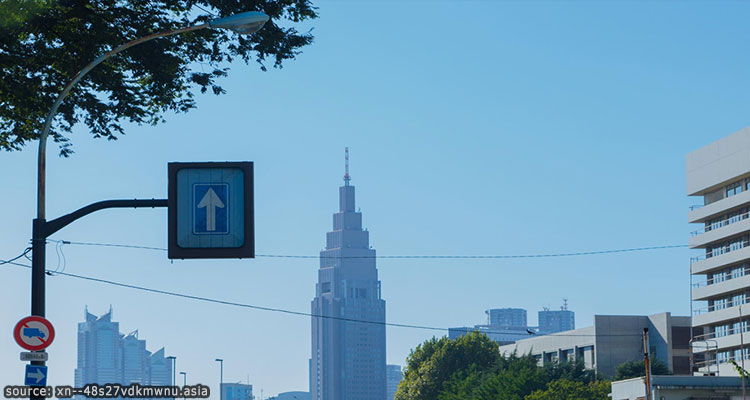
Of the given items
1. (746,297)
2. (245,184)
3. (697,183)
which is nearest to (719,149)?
(697,183)

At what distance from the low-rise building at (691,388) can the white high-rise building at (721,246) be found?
21.5 m

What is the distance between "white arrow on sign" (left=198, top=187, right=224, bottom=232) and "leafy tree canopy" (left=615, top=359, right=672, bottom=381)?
346ft

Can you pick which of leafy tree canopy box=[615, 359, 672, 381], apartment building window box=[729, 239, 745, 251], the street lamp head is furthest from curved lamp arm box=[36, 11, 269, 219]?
leafy tree canopy box=[615, 359, 672, 381]

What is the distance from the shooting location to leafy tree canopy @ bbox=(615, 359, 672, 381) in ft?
384

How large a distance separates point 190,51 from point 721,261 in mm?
93726

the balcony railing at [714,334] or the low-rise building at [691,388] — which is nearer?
the low-rise building at [691,388]

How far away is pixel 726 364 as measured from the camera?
109500mm

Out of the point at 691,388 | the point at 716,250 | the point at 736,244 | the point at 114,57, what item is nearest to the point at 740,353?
the point at 736,244

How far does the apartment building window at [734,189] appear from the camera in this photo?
110 meters

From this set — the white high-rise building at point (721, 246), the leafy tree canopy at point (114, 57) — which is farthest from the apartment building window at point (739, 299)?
the leafy tree canopy at point (114, 57)

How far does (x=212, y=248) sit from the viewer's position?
16469 mm

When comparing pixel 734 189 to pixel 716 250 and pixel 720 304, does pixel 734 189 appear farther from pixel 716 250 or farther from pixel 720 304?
pixel 720 304

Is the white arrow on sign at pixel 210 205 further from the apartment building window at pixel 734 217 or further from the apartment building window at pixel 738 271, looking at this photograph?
the apartment building window at pixel 734 217

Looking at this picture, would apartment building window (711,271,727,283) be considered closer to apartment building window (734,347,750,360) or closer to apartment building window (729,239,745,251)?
apartment building window (729,239,745,251)
